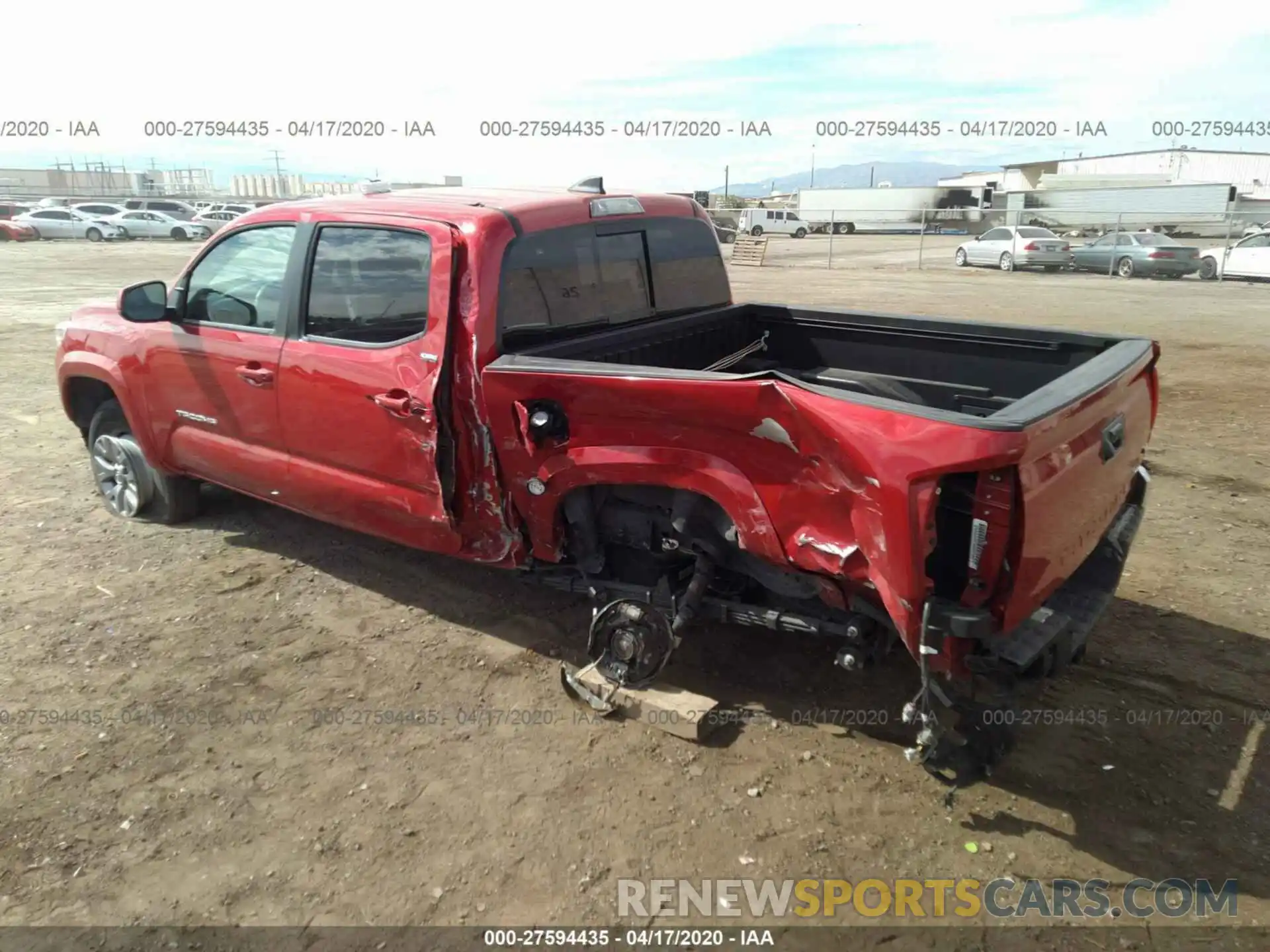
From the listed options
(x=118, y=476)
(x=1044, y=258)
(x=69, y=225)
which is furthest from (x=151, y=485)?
(x=69, y=225)

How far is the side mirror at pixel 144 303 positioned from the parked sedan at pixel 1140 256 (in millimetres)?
24603

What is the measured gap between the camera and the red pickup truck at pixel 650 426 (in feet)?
8.96

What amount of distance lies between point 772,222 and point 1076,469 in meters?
46.7

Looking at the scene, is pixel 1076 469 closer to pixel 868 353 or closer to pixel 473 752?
pixel 868 353

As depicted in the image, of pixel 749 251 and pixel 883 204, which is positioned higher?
pixel 883 204

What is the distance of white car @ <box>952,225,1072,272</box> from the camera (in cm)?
2561

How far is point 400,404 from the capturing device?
12.4 ft

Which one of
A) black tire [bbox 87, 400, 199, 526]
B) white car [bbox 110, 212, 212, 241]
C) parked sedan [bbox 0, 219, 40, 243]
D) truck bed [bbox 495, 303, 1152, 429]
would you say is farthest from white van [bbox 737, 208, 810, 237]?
truck bed [bbox 495, 303, 1152, 429]

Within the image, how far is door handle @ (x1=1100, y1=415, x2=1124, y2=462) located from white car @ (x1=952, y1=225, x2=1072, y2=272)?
24900 millimetres

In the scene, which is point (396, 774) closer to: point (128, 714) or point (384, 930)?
point (384, 930)

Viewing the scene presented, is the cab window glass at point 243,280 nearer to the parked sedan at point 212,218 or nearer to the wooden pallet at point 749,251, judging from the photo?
the wooden pallet at point 749,251

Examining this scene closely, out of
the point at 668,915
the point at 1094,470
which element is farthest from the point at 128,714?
the point at 1094,470

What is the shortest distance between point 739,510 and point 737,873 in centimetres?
115

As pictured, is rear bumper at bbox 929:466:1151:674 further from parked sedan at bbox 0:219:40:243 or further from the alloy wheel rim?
parked sedan at bbox 0:219:40:243
